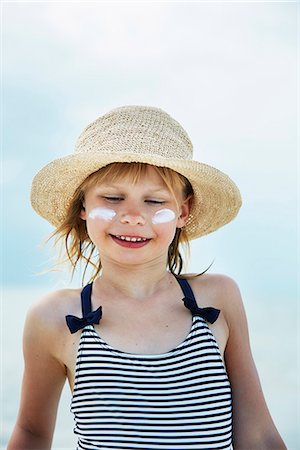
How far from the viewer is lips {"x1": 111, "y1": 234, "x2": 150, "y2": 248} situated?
2367 mm

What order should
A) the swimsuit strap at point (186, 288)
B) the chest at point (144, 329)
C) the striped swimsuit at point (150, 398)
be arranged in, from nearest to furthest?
the striped swimsuit at point (150, 398) → the chest at point (144, 329) → the swimsuit strap at point (186, 288)

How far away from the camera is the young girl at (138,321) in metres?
2.23

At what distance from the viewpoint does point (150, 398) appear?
7.23 feet

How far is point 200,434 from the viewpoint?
87.6 inches

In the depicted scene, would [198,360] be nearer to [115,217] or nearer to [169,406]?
[169,406]

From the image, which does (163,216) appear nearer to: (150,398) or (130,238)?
(130,238)

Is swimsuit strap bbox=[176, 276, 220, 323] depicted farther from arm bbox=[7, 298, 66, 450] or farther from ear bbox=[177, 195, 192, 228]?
arm bbox=[7, 298, 66, 450]

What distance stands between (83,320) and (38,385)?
0.35m

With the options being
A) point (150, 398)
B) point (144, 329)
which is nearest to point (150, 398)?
point (150, 398)

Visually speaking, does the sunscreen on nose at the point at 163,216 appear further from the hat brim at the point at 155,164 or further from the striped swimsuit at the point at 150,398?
the striped swimsuit at the point at 150,398

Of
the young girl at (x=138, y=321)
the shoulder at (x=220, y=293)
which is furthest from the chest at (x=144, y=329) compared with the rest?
the shoulder at (x=220, y=293)

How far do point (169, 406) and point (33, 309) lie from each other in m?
0.67

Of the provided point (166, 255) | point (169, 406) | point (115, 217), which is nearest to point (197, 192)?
point (166, 255)

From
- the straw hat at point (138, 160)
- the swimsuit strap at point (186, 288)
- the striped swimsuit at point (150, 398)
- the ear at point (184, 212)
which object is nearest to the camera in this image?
the striped swimsuit at point (150, 398)
